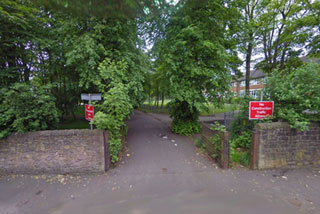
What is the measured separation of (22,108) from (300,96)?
8.69m

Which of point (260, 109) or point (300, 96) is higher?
point (300, 96)

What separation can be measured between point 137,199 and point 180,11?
780cm

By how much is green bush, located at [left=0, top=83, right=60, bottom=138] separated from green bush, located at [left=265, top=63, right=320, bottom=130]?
760 cm

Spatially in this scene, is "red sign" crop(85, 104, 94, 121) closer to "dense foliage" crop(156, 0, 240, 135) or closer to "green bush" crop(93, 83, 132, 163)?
"green bush" crop(93, 83, 132, 163)

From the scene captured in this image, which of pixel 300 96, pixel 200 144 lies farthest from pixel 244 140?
pixel 300 96

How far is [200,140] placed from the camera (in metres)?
6.18

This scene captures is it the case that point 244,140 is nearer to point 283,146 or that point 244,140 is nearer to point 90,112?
point 283,146

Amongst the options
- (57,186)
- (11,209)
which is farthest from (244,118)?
(11,209)

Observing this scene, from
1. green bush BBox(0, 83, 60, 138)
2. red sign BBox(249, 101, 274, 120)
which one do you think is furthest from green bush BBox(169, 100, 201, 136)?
green bush BBox(0, 83, 60, 138)

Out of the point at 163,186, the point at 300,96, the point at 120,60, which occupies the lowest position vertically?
the point at 163,186

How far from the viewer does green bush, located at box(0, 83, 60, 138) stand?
3949mm

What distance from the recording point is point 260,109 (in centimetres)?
454

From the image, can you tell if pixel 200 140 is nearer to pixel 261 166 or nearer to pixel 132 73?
pixel 261 166

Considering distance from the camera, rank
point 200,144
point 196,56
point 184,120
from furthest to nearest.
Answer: point 184,120 → point 196,56 → point 200,144
